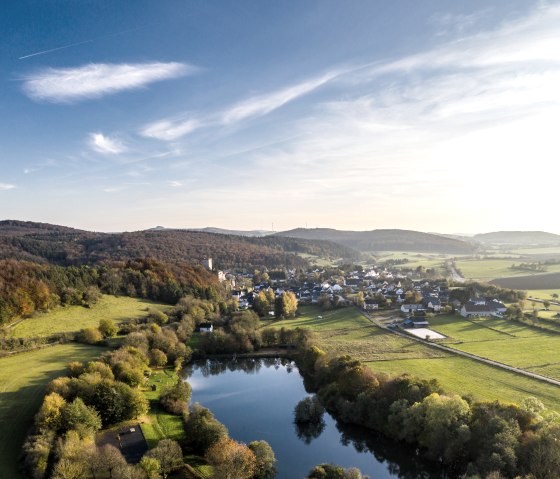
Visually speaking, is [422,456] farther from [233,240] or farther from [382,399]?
[233,240]

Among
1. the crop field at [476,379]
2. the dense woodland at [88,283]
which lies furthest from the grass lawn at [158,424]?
the dense woodland at [88,283]

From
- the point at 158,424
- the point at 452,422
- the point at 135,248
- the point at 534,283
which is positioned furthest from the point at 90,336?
the point at 534,283

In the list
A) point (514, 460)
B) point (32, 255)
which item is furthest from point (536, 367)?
point (32, 255)

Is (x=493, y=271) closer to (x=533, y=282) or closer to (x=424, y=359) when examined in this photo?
(x=533, y=282)

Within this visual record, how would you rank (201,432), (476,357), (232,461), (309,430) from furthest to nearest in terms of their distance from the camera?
(476,357)
(309,430)
(201,432)
(232,461)

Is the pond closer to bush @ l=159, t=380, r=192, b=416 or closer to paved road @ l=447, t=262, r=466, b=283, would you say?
bush @ l=159, t=380, r=192, b=416

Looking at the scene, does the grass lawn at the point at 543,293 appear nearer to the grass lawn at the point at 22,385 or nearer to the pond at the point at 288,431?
the pond at the point at 288,431
